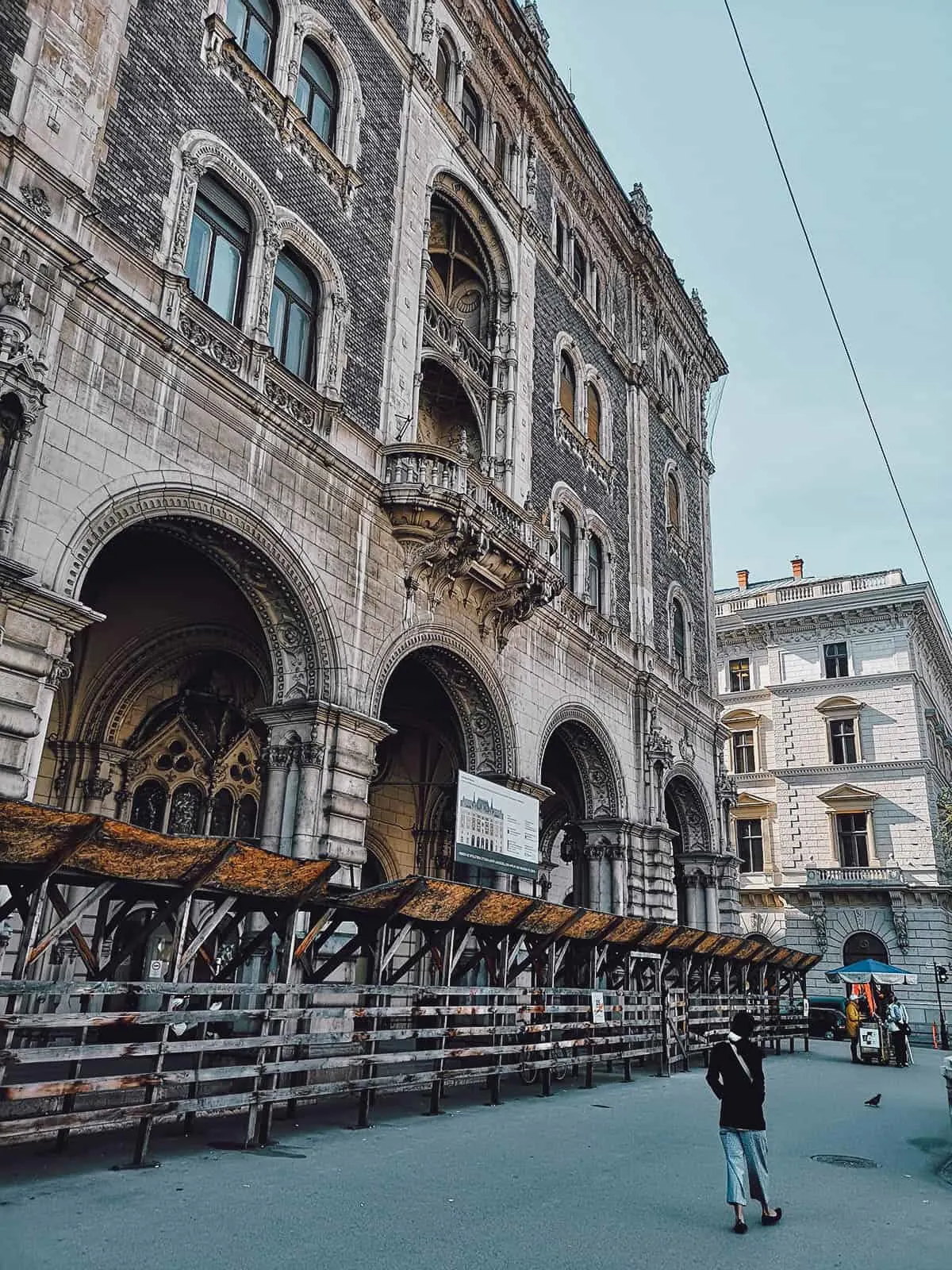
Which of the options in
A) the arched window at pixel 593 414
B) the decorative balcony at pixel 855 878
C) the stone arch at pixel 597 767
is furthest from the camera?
the decorative balcony at pixel 855 878

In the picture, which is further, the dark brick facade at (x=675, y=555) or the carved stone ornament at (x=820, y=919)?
the carved stone ornament at (x=820, y=919)

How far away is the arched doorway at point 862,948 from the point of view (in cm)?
4266

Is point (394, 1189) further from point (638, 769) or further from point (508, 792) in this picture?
point (638, 769)

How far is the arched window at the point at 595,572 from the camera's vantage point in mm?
27141

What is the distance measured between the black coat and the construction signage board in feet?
32.7

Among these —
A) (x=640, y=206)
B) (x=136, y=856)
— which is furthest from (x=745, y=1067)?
(x=640, y=206)

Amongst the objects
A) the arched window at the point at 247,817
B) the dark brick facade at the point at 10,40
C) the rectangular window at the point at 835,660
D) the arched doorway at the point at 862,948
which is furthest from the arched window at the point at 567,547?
the arched doorway at the point at 862,948

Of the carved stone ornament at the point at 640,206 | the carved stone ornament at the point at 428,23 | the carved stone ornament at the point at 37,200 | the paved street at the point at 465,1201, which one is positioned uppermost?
the carved stone ornament at the point at 640,206

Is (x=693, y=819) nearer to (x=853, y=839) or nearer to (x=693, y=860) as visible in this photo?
(x=693, y=860)

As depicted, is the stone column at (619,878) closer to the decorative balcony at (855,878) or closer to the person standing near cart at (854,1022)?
the person standing near cart at (854,1022)

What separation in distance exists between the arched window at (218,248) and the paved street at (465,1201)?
1159 centimetres

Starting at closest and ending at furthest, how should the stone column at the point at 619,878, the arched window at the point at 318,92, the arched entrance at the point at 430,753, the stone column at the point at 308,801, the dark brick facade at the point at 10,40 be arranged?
the dark brick facade at the point at 10,40, the stone column at the point at 308,801, the arched window at the point at 318,92, the arched entrance at the point at 430,753, the stone column at the point at 619,878

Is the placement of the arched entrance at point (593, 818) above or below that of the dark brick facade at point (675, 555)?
below

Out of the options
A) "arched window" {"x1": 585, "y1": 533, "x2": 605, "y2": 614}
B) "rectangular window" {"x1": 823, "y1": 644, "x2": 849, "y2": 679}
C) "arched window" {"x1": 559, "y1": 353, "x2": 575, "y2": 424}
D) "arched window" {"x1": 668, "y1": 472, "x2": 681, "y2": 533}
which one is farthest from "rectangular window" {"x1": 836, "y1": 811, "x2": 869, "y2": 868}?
"arched window" {"x1": 559, "y1": 353, "x2": 575, "y2": 424}
